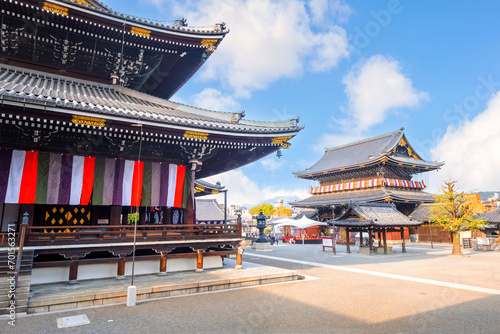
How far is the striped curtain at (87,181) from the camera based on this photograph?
10.5 metres

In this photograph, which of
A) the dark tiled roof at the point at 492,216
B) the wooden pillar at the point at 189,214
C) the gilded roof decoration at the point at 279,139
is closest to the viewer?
the wooden pillar at the point at 189,214

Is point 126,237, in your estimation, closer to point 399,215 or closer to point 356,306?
point 356,306

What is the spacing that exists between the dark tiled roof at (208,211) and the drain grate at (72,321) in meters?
43.1

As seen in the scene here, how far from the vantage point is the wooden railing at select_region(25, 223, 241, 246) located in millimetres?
10172

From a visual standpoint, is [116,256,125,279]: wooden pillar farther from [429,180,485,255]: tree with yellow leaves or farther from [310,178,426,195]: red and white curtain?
[310,178,426,195]: red and white curtain

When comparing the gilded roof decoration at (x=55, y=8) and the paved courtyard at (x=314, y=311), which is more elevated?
the gilded roof decoration at (x=55, y=8)

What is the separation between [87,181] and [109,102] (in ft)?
10.8

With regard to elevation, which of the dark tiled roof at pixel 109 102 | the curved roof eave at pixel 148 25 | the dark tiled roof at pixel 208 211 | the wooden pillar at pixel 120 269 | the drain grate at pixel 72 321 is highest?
the curved roof eave at pixel 148 25

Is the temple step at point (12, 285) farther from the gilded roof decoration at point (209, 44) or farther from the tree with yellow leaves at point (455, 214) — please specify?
the tree with yellow leaves at point (455, 214)

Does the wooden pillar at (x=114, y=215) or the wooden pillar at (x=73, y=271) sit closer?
the wooden pillar at (x=73, y=271)

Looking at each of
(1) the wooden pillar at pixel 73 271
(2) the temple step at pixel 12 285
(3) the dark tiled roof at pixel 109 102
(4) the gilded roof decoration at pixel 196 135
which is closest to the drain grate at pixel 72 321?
(2) the temple step at pixel 12 285

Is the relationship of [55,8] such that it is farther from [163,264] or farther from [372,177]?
[372,177]

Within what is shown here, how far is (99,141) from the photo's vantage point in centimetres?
1198

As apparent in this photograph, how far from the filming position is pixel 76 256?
10570 millimetres
